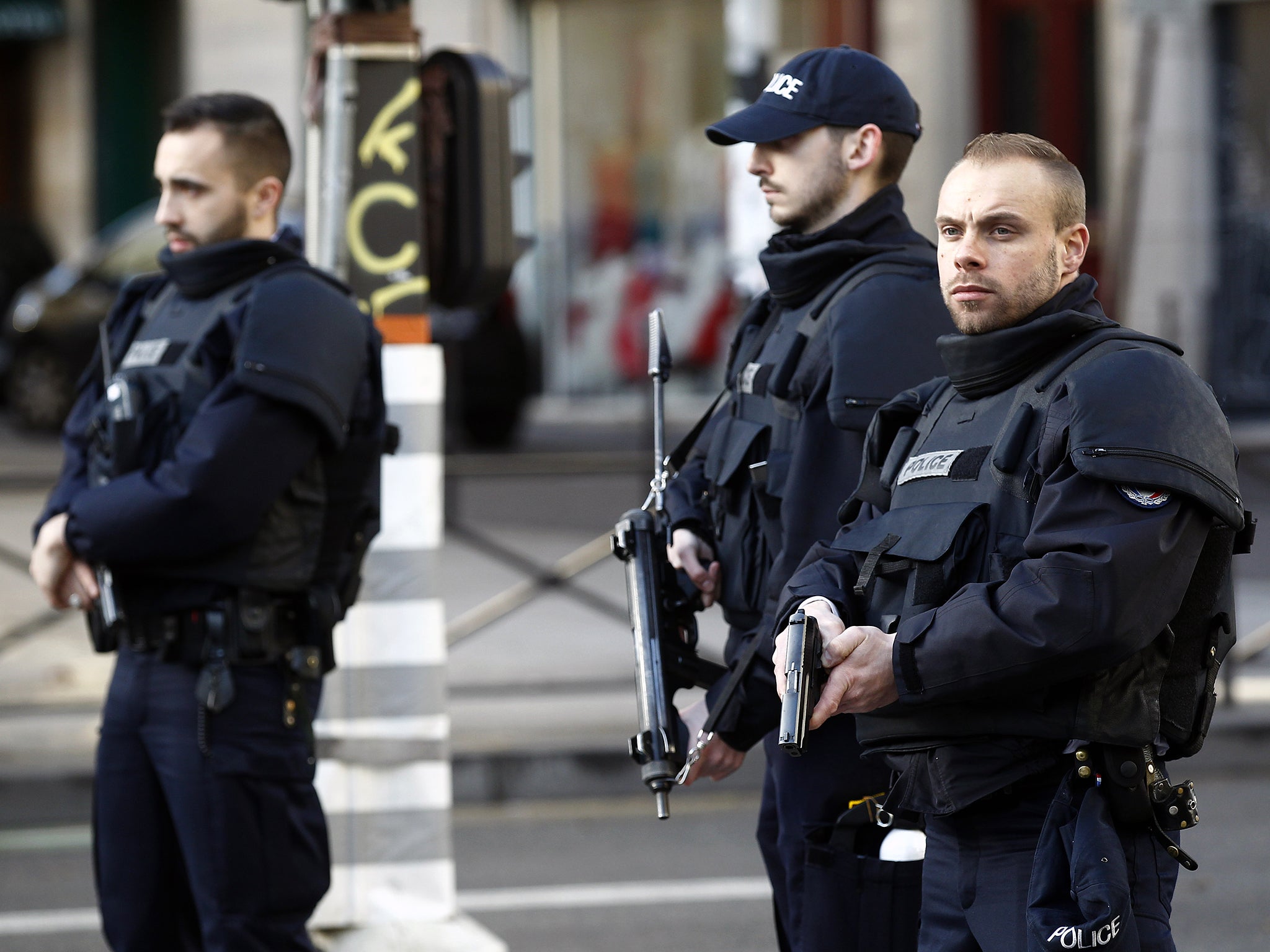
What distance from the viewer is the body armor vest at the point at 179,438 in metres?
3.91

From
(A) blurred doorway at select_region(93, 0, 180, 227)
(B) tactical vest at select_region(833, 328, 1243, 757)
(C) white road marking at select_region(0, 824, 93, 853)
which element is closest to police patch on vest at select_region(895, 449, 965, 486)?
(B) tactical vest at select_region(833, 328, 1243, 757)

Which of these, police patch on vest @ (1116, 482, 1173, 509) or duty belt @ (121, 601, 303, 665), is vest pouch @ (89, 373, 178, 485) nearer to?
duty belt @ (121, 601, 303, 665)

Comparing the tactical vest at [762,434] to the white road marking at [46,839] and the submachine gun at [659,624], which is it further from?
the white road marking at [46,839]

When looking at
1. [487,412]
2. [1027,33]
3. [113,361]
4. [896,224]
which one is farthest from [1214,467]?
[1027,33]

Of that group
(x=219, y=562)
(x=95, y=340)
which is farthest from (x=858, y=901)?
(x=95, y=340)

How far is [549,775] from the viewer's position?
7.26 meters

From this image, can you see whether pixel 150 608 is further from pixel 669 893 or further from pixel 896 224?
pixel 669 893

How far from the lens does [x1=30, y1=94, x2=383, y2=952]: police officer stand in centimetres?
384

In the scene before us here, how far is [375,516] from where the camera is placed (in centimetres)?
420

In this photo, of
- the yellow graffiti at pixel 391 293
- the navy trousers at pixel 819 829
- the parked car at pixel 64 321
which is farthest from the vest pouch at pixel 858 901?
the parked car at pixel 64 321

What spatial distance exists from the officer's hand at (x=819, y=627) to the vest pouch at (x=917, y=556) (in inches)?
3.2

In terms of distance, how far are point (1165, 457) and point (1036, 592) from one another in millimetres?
258

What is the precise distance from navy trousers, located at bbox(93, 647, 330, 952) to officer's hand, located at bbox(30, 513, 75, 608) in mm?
232

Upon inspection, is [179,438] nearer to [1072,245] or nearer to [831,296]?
[831,296]
